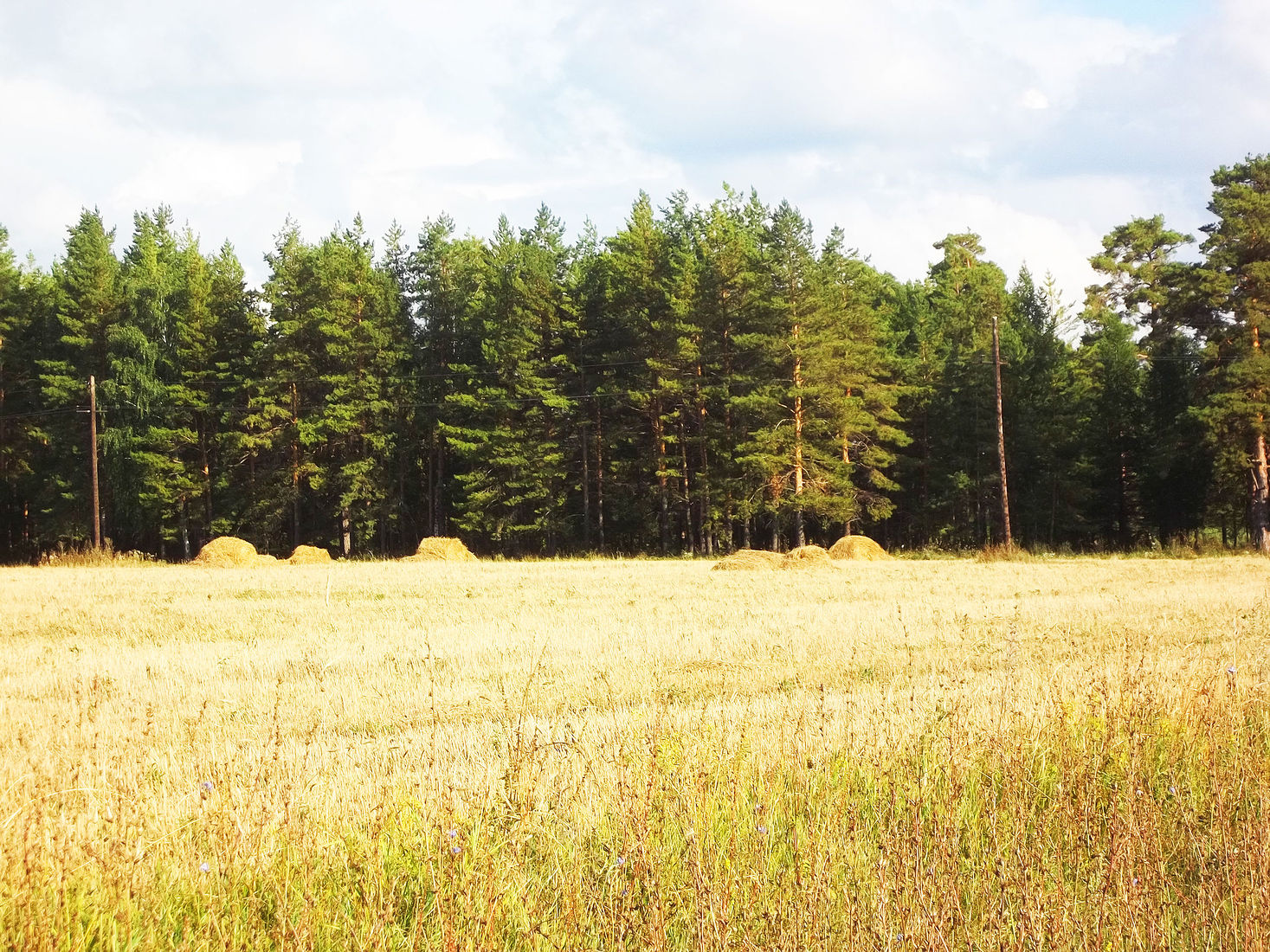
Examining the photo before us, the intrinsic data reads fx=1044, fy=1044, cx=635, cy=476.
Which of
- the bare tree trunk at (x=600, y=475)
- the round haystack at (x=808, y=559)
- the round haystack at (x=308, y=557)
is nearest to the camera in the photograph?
the round haystack at (x=808, y=559)

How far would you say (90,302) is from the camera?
58.6m

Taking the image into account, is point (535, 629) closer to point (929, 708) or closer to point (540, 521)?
point (929, 708)

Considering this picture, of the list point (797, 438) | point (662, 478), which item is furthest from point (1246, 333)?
point (662, 478)

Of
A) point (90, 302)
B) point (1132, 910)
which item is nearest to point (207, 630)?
point (1132, 910)

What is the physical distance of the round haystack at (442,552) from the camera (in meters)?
41.8

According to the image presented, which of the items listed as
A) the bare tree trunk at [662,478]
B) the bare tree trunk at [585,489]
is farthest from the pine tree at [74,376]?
the bare tree trunk at [662,478]

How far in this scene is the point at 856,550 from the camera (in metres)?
39.2

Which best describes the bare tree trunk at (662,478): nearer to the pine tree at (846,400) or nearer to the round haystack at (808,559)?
the pine tree at (846,400)

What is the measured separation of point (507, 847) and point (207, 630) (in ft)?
43.3

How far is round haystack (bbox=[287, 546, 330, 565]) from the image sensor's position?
4075cm

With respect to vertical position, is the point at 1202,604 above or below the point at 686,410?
below

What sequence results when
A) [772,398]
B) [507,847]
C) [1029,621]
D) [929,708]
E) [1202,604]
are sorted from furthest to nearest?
[772,398]
[1202,604]
[1029,621]
[929,708]
[507,847]

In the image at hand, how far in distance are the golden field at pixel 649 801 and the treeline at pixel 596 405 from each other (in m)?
34.4

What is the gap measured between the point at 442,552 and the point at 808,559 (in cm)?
1599
